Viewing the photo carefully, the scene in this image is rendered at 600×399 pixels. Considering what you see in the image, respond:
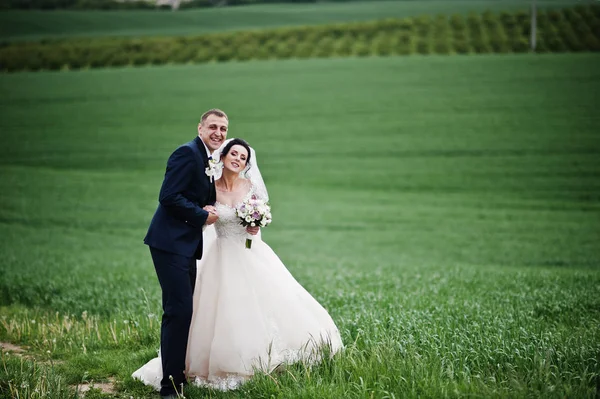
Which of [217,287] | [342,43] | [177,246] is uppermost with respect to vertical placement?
[342,43]

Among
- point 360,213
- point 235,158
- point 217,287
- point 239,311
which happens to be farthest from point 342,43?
point 239,311

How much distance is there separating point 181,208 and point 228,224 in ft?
2.30

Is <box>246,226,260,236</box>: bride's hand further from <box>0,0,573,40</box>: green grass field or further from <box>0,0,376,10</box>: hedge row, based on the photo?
<box>0,0,376,10</box>: hedge row

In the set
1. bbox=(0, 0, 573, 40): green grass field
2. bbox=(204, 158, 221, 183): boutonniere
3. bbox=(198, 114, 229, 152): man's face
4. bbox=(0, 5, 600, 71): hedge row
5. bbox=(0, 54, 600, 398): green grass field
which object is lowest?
bbox=(0, 54, 600, 398): green grass field

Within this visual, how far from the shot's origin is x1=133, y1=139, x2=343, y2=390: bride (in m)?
6.11

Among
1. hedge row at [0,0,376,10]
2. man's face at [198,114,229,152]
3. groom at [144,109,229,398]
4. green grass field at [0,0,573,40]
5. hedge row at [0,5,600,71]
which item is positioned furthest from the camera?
hedge row at [0,0,376,10]

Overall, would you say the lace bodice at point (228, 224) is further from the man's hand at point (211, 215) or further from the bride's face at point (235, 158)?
the bride's face at point (235, 158)

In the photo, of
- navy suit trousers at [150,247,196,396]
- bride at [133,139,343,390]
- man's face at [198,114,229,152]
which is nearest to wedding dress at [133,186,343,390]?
bride at [133,139,343,390]

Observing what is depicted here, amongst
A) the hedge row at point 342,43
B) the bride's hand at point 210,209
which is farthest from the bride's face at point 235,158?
the hedge row at point 342,43

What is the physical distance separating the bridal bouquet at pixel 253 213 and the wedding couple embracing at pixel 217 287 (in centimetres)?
10

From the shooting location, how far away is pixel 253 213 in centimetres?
627

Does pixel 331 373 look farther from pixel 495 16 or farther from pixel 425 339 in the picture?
pixel 495 16

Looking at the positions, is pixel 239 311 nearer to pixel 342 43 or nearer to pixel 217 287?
pixel 217 287

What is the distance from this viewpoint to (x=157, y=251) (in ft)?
19.7
